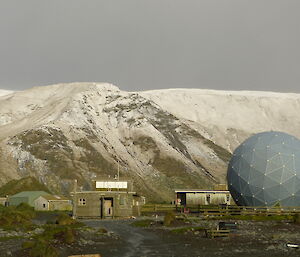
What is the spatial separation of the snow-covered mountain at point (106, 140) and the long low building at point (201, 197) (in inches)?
1258

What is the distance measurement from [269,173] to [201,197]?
85.3 feet

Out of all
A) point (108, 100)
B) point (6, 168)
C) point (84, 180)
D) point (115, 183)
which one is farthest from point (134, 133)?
point (115, 183)

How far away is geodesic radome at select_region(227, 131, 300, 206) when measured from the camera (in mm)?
51125

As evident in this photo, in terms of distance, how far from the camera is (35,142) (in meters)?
127

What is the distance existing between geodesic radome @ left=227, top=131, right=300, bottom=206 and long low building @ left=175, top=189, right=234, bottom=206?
69.4 ft

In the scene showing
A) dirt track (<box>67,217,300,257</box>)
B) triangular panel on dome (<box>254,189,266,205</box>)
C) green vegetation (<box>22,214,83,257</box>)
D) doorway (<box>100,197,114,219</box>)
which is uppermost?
triangular panel on dome (<box>254,189,266,205</box>)

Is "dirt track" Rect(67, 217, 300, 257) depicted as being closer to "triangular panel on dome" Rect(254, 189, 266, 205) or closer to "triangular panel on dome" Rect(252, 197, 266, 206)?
"triangular panel on dome" Rect(254, 189, 266, 205)

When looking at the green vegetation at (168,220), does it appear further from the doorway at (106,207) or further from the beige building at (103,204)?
the doorway at (106,207)

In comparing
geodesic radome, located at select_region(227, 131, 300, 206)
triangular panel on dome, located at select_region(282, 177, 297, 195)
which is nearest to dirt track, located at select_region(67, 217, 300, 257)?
geodesic radome, located at select_region(227, 131, 300, 206)

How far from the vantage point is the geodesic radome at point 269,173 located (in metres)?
51.1

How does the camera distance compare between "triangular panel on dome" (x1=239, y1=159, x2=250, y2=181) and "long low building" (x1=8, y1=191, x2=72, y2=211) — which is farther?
"long low building" (x1=8, y1=191, x2=72, y2=211)

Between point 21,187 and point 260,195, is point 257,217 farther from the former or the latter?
point 21,187

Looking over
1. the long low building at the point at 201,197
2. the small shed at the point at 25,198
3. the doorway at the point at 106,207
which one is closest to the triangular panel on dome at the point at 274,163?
the doorway at the point at 106,207

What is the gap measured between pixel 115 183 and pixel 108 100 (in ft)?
319
